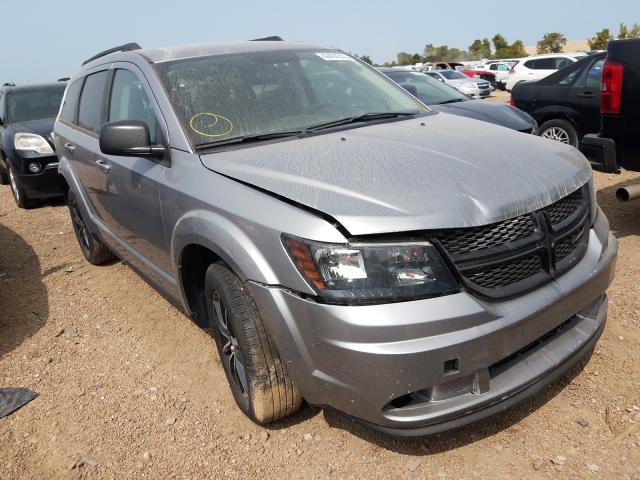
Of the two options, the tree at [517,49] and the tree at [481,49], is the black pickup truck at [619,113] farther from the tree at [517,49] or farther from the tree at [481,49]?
the tree at [481,49]

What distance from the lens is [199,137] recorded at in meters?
2.71

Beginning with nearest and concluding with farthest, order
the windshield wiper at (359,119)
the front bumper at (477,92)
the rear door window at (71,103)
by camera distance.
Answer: the windshield wiper at (359,119) → the rear door window at (71,103) → the front bumper at (477,92)

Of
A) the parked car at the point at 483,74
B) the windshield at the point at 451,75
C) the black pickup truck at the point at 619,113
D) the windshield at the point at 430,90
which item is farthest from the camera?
the parked car at the point at 483,74

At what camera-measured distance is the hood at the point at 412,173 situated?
1965 millimetres

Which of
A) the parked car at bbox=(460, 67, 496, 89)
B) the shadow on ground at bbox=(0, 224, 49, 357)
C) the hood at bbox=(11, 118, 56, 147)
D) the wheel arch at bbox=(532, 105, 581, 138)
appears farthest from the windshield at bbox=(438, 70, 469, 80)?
the shadow on ground at bbox=(0, 224, 49, 357)

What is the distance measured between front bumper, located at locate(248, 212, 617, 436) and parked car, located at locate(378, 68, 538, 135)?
3.88 m

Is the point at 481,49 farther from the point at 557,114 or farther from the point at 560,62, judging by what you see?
the point at 557,114

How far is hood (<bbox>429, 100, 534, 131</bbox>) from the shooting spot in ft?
20.7

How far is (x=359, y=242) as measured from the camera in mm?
1929

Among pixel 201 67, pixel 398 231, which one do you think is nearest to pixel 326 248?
pixel 398 231

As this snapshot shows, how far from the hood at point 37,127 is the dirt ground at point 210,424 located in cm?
395

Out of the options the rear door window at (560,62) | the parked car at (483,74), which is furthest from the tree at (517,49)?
the rear door window at (560,62)

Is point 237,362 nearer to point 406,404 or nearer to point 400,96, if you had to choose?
point 406,404

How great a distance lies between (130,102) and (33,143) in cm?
462
